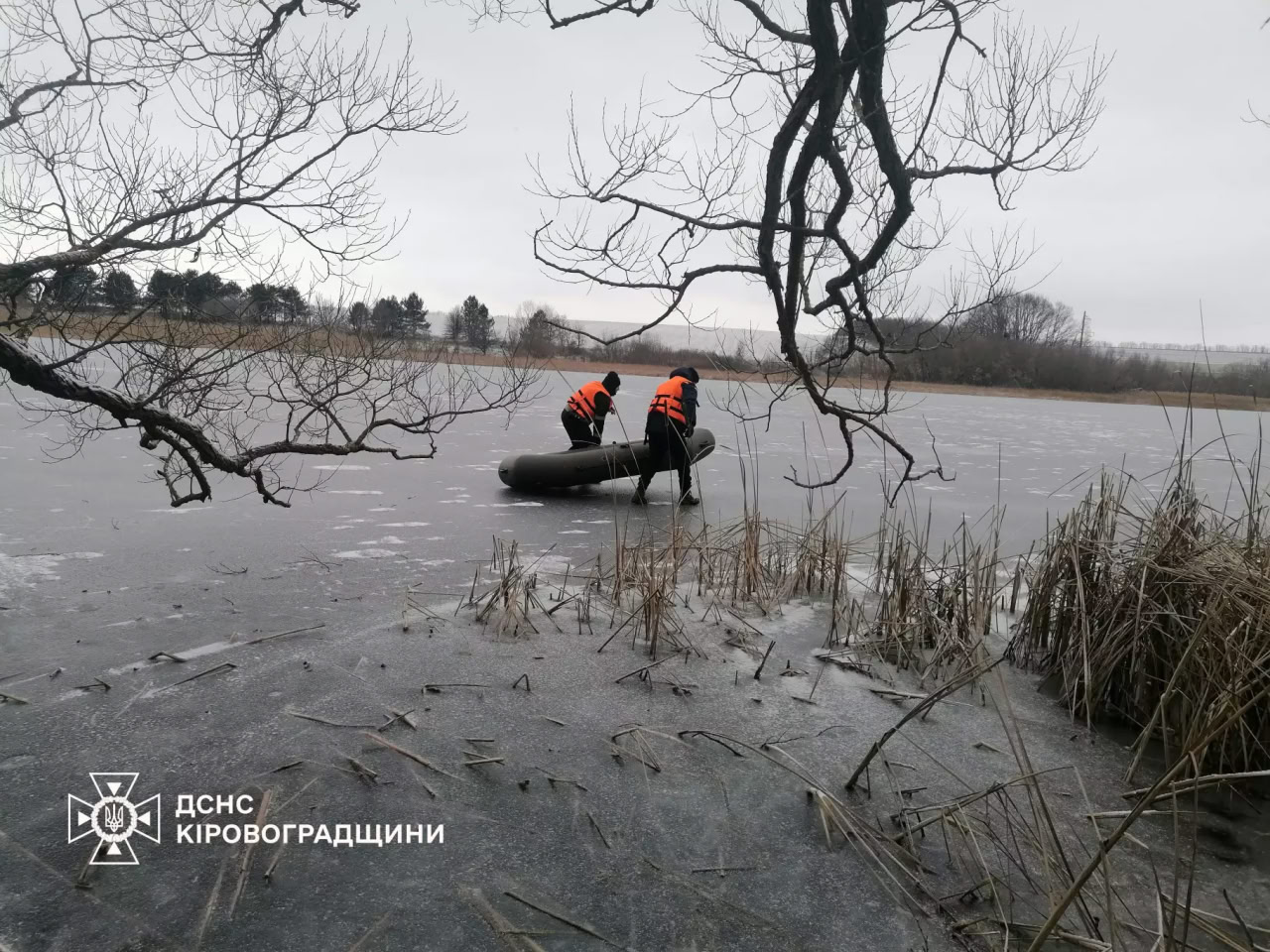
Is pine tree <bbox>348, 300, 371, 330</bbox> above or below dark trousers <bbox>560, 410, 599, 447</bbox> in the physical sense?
above

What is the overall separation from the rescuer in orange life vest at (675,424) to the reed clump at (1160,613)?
398 cm

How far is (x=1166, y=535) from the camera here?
11.6 feet

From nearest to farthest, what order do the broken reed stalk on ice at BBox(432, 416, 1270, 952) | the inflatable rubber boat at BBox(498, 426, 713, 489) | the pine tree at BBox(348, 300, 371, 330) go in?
the broken reed stalk on ice at BBox(432, 416, 1270, 952) → the pine tree at BBox(348, 300, 371, 330) → the inflatable rubber boat at BBox(498, 426, 713, 489)

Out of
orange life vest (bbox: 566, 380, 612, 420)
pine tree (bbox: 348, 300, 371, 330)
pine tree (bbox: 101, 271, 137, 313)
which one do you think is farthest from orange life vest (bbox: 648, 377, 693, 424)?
pine tree (bbox: 101, 271, 137, 313)

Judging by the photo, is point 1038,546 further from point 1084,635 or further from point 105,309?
point 105,309

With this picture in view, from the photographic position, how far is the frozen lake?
4.26 meters

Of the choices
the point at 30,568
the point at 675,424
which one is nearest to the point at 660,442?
the point at 675,424

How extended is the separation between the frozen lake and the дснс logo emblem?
118cm

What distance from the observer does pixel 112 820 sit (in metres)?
2.45

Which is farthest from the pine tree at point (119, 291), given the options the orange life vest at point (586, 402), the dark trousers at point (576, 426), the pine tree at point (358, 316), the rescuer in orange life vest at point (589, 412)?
the dark trousers at point (576, 426)

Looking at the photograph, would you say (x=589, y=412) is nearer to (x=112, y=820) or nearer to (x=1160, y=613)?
(x=1160, y=613)

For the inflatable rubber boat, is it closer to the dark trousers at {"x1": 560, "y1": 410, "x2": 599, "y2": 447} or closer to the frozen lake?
the frozen lake

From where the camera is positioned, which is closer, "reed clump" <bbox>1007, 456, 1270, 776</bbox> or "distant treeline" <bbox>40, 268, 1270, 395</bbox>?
"reed clump" <bbox>1007, 456, 1270, 776</bbox>

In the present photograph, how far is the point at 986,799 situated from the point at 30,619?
4285 millimetres
